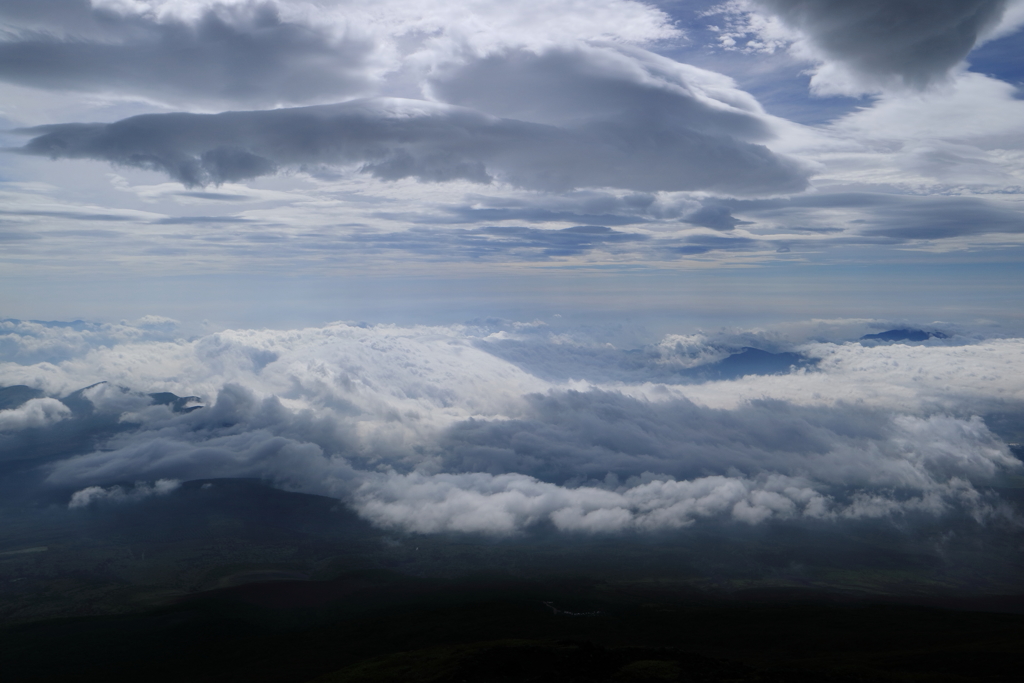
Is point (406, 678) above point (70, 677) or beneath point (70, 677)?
above

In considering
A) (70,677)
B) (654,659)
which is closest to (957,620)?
(654,659)

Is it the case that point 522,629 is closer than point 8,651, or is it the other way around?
point 8,651

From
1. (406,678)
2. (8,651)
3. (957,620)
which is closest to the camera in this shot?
(406,678)

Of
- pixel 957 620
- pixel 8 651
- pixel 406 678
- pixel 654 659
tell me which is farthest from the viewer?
pixel 957 620

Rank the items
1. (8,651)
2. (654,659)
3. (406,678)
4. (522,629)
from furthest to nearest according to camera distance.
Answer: (522,629)
(8,651)
(654,659)
(406,678)

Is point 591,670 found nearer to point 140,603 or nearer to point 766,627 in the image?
point 766,627

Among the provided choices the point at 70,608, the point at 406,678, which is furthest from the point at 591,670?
the point at 70,608

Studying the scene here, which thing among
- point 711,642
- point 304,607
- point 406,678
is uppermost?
point 406,678

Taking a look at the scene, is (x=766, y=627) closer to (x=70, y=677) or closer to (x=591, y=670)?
(x=591, y=670)

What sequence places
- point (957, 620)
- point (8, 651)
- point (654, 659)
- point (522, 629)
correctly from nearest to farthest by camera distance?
point (654, 659), point (8, 651), point (522, 629), point (957, 620)

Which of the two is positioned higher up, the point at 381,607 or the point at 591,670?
the point at 591,670
